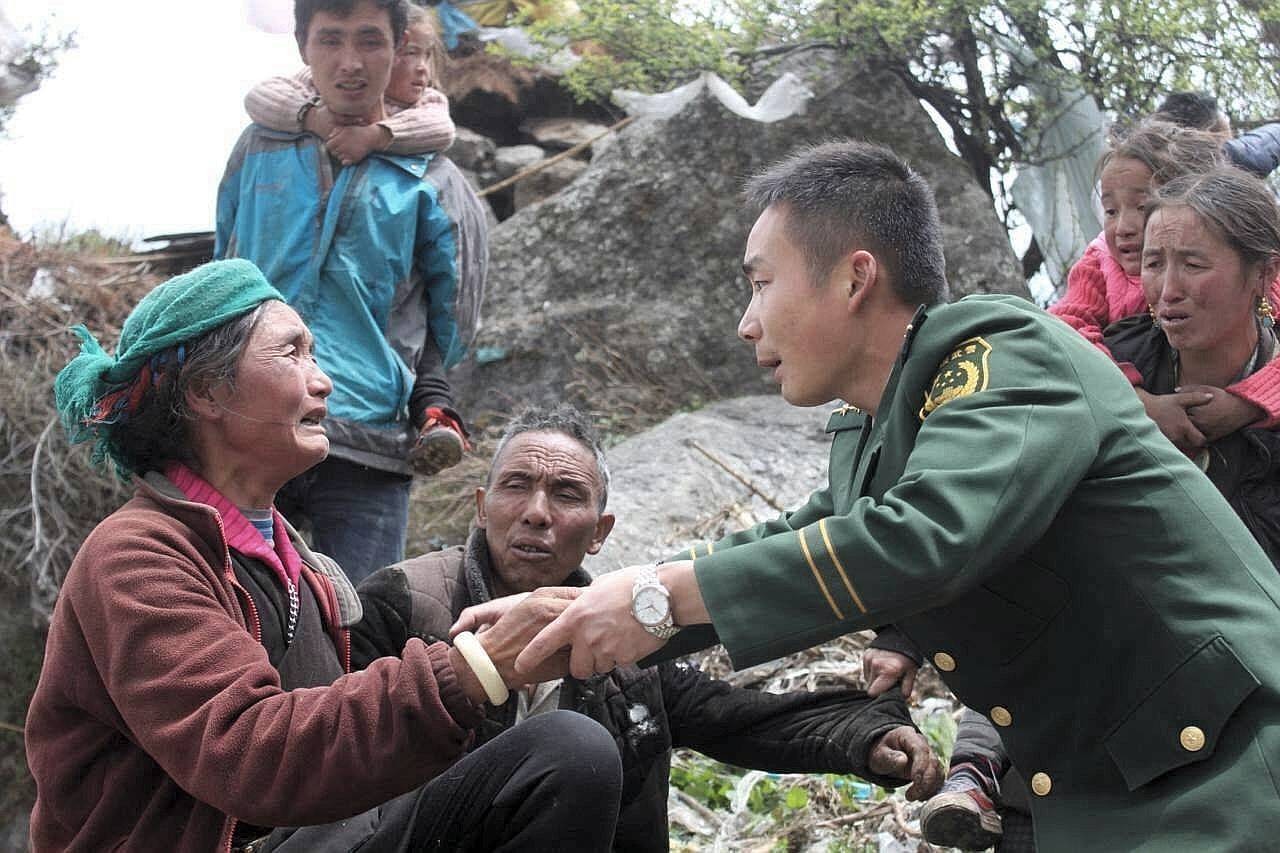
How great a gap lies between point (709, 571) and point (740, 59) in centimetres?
613

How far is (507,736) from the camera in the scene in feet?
9.18

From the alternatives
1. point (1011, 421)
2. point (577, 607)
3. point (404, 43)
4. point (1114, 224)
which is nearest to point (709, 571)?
point (577, 607)

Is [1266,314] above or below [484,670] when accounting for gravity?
above

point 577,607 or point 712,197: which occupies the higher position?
point 577,607

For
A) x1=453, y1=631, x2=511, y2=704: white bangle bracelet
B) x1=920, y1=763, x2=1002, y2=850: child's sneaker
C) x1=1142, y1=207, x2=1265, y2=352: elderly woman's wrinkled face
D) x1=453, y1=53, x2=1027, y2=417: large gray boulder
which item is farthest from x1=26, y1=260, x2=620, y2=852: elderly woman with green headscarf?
x1=453, y1=53, x2=1027, y2=417: large gray boulder

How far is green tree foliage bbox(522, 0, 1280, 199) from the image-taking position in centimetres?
686

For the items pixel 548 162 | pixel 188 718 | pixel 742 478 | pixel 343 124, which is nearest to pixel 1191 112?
pixel 742 478

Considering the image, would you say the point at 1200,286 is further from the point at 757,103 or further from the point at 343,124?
the point at 757,103

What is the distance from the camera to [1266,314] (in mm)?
3686

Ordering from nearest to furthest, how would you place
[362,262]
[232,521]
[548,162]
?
[232,521] → [362,262] → [548,162]

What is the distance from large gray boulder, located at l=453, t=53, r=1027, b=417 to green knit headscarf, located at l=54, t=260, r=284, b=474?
14.8 ft

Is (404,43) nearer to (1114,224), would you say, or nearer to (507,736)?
(1114,224)

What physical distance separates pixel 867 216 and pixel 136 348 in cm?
148

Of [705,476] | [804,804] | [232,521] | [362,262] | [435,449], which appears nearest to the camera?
[232,521]
